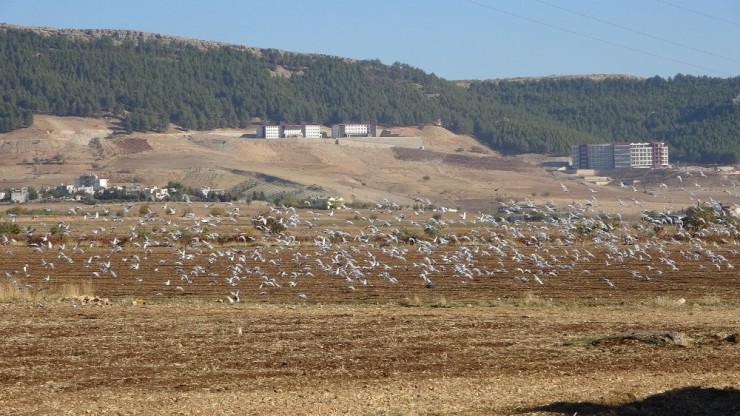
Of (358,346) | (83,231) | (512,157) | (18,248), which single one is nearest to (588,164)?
(512,157)

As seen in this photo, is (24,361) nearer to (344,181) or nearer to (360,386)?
(360,386)

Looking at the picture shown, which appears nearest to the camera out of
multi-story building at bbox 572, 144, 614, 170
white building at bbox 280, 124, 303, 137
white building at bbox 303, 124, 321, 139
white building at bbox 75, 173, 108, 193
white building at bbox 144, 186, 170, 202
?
white building at bbox 144, 186, 170, 202

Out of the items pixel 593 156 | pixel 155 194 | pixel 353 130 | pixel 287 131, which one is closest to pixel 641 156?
pixel 593 156

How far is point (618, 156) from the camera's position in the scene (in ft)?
571

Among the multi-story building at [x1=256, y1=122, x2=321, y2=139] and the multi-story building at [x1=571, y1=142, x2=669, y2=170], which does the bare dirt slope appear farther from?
the multi-story building at [x1=571, y1=142, x2=669, y2=170]

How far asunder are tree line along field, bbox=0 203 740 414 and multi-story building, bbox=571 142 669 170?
12850 centimetres

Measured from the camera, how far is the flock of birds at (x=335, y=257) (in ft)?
124

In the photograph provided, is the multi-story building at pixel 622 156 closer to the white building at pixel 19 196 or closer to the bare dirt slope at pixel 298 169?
the bare dirt slope at pixel 298 169

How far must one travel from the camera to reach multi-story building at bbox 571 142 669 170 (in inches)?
6781

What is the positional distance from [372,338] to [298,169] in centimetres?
12259

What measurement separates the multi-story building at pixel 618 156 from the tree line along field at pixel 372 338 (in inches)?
5059

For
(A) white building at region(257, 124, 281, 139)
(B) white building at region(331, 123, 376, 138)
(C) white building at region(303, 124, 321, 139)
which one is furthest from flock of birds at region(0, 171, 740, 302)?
(B) white building at region(331, 123, 376, 138)

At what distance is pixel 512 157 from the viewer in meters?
190

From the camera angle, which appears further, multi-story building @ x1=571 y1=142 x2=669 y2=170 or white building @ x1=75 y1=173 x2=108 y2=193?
multi-story building @ x1=571 y1=142 x2=669 y2=170
